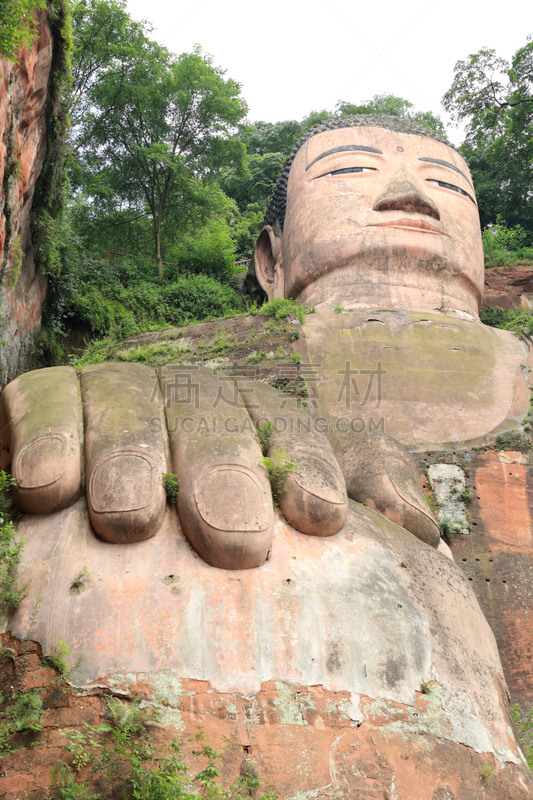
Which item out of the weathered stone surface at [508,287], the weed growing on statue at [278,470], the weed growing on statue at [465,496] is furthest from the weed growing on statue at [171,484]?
the weathered stone surface at [508,287]

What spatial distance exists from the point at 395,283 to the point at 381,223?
813mm

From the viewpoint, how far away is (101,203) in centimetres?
1680

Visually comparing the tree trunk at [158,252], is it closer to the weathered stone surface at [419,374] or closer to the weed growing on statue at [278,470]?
the weathered stone surface at [419,374]

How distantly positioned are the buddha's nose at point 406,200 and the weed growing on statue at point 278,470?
5458 mm

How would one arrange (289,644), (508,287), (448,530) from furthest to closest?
(508,287) < (448,530) < (289,644)

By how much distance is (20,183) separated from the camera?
18.7 feet

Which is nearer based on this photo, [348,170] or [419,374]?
[419,374]

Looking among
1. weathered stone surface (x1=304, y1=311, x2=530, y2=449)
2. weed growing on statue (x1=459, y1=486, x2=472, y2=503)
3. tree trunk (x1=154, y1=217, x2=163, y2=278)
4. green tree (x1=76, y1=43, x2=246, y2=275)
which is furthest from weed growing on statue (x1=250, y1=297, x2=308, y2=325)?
green tree (x1=76, y1=43, x2=246, y2=275)

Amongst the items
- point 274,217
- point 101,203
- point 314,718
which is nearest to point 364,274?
point 274,217

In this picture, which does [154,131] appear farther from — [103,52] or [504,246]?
[504,246]

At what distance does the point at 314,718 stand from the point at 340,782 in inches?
10.8

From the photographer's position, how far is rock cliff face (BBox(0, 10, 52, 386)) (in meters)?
5.09

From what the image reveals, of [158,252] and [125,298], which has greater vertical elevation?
[158,252]

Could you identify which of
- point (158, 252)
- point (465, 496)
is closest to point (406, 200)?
point (465, 496)
